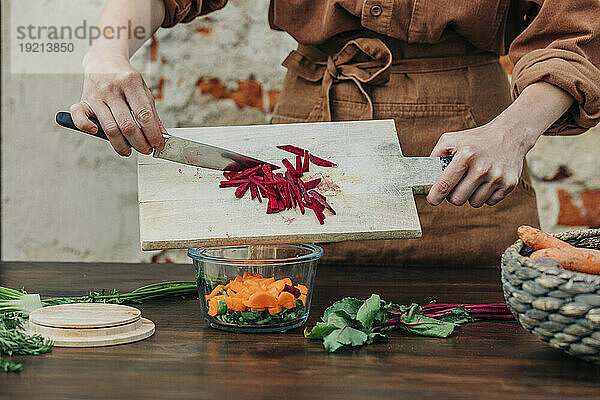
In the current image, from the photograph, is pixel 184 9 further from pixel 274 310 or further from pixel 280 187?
pixel 274 310

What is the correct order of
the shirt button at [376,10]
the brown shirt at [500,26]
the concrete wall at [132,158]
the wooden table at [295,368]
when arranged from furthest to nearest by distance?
the concrete wall at [132,158] < the shirt button at [376,10] < the brown shirt at [500,26] < the wooden table at [295,368]

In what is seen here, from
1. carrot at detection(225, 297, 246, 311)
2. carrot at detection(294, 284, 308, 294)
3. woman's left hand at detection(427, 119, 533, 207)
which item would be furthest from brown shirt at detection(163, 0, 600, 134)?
carrot at detection(225, 297, 246, 311)

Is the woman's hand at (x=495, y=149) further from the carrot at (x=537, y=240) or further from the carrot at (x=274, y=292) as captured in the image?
the carrot at (x=274, y=292)

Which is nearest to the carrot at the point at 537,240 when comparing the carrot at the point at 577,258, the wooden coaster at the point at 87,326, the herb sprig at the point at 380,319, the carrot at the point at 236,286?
the carrot at the point at 577,258

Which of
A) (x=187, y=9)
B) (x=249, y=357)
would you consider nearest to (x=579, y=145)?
(x=187, y=9)

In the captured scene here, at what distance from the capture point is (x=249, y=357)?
1.04 meters

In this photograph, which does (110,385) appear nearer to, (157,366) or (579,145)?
(157,366)

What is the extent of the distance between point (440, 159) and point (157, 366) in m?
0.66

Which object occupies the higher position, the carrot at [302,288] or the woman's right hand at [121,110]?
the woman's right hand at [121,110]

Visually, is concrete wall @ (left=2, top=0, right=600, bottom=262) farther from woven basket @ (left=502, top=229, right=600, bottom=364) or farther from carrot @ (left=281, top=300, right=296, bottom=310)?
woven basket @ (left=502, top=229, right=600, bottom=364)

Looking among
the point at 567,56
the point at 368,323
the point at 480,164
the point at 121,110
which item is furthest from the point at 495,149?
the point at 121,110

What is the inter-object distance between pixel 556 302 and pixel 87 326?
0.65m

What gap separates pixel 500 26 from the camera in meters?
1.77

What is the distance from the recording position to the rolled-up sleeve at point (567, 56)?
144cm
